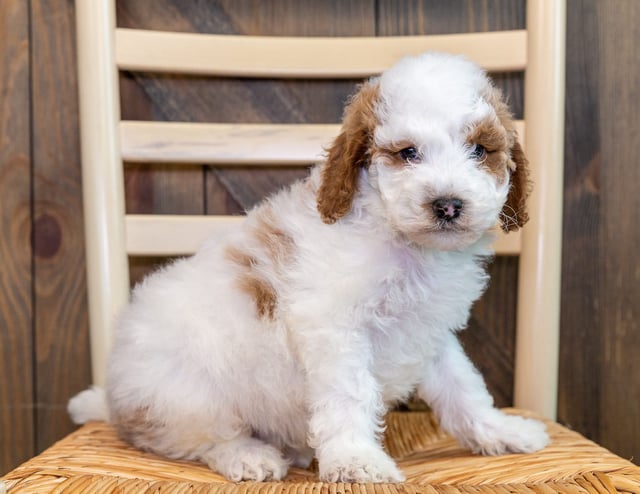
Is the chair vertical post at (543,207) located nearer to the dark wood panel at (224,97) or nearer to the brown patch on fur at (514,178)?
the brown patch on fur at (514,178)

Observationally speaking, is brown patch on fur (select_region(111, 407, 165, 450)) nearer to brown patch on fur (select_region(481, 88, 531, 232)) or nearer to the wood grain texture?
brown patch on fur (select_region(481, 88, 531, 232))

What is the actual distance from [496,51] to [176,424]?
0.98m

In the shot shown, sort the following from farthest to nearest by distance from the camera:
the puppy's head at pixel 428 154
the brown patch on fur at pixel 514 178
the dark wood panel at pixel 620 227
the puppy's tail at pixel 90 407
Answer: the dark wood panel at pixel 620 227
the puppy's tail at pixel 90 407
the brown patch on fur at pixel 514 178
the puppy's head at pixel 428 154

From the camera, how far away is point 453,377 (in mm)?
1334

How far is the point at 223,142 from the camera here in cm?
152

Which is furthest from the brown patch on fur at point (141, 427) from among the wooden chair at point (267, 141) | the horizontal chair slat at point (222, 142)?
the horizontal chair slat at point (222, 142)

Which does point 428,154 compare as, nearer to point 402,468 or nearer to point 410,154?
point 410,154

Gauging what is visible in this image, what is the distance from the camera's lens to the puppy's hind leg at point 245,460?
3.76 feet

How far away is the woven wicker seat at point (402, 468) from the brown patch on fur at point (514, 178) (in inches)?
15.6

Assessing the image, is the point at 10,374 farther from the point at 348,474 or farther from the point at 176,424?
the point at 348,474

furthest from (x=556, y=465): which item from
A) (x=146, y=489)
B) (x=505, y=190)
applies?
(x=146, y=489)

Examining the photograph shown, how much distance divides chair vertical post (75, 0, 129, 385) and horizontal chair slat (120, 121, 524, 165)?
47mm

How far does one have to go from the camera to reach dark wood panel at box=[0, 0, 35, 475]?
1.71m

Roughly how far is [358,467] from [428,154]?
48cm
